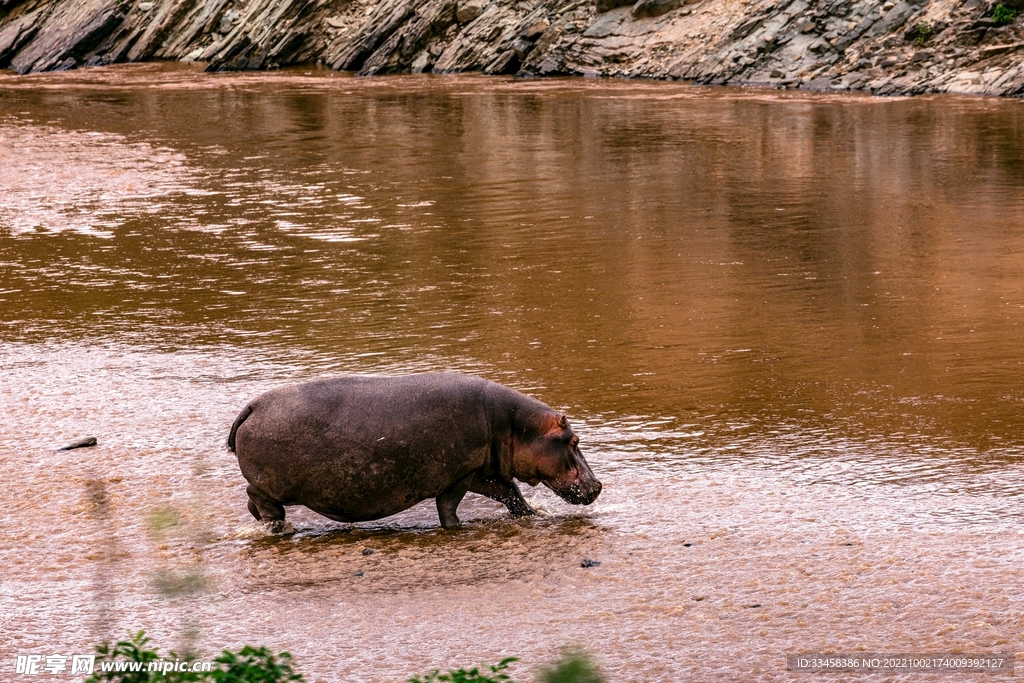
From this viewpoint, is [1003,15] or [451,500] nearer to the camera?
[451,500]

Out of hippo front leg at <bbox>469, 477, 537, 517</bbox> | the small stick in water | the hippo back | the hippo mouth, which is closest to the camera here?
the hippo back

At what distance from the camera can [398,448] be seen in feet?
22.5

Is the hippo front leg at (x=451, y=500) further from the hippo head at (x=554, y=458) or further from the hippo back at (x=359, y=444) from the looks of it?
the hippo head at (x=554, y=458)

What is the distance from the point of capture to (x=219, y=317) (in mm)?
11250

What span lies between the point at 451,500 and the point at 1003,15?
85.4ft

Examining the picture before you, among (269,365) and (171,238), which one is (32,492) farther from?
(171,238)

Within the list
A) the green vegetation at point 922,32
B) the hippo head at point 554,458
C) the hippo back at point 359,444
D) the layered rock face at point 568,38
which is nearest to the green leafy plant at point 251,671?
the hippo back at point 359,444

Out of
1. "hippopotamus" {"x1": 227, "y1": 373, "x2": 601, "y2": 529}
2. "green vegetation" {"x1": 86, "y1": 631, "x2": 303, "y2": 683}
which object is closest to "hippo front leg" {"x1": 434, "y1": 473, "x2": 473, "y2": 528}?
"hippopotamus" {"x1": 227, "y1": 373, "x2": 601, "y2": 529}

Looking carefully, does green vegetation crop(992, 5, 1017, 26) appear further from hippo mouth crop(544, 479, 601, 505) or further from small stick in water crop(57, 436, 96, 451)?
small stick in water crop(57, 436, 96, 451)

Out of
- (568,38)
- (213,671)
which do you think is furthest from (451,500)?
(568,38)

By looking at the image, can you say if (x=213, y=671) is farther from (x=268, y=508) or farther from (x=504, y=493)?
(x=504, y=493)

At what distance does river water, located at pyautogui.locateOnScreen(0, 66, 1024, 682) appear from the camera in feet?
19.0

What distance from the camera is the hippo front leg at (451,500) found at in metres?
6.98

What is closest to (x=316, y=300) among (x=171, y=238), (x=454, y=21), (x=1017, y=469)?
(x=171, y=238)
